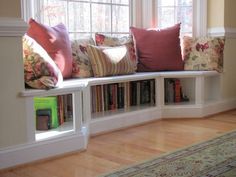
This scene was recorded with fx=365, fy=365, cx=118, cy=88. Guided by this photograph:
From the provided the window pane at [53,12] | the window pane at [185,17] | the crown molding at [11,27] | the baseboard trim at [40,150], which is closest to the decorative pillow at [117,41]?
the window pane at [53,12]

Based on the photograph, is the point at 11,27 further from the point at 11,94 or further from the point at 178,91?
the point at 178,91

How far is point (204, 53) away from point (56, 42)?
1631 mm

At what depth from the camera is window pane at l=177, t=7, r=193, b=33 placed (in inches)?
160

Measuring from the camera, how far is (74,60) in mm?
3186

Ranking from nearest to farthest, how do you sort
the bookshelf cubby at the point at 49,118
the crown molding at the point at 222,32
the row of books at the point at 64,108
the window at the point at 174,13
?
the bookshelf cubby at the point at 49,118 < the row of books at the point at 64,108 < the crown molding at the point at 222,32 < the window at the point at 174,13

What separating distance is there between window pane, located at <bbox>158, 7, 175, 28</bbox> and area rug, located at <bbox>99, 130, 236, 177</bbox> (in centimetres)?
185

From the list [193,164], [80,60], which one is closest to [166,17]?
[80,60]

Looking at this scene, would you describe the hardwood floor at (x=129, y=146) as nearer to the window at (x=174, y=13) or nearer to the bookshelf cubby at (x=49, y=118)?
the bookshelf cubby at (x=49, y=118)

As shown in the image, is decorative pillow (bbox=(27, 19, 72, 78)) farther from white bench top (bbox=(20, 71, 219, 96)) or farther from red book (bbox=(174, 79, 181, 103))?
red book (bbox=(174, 79, 181, 103))

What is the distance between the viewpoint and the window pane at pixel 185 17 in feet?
13.4

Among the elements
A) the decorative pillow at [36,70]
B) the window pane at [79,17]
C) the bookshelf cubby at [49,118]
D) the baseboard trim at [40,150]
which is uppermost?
the window pane at [79,17]

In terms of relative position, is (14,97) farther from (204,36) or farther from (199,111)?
(204,36)

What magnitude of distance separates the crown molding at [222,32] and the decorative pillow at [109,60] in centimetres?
114

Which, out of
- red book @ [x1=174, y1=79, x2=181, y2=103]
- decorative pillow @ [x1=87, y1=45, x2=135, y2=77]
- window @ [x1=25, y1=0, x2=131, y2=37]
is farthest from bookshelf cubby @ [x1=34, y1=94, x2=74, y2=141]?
red book @ [x1=174, y1=79, x2=181, y2=103]
